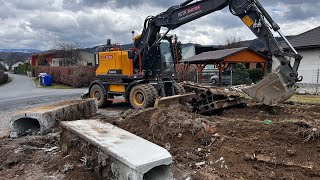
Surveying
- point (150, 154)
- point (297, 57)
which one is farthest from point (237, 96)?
point (150, 154)

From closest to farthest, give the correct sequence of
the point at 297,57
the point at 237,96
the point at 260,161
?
1. the point at 260,161
2. the point at 297,57
3. the point at 237,96

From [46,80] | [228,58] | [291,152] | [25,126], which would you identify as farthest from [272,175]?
[46,80]

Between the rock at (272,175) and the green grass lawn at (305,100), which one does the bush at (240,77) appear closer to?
the green grass lawn at (305,100)

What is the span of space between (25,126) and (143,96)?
154 inches

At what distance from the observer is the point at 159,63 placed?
37.7 ft

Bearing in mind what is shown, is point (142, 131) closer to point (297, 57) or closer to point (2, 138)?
point (2, 138)

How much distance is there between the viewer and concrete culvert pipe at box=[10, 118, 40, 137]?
7398mm

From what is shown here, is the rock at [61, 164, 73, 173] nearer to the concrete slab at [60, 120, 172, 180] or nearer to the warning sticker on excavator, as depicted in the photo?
the concrete slab at [60, 120, 172, 180]

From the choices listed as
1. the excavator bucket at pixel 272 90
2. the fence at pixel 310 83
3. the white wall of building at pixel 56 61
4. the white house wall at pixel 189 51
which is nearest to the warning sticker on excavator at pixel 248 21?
the excavator bucket at pixel 272 90

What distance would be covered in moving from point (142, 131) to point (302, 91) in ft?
47.6

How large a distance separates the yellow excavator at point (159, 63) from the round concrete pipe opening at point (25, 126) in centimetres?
351

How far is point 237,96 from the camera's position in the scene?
30.2 ft

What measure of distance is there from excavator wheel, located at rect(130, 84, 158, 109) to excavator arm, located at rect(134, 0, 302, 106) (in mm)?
1775

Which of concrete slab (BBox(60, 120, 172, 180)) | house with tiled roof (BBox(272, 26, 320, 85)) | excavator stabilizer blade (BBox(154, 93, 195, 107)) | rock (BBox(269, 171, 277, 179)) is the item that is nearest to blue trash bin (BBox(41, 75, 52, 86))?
house with tiled roof (BBox(272, 26, 320, 85))
